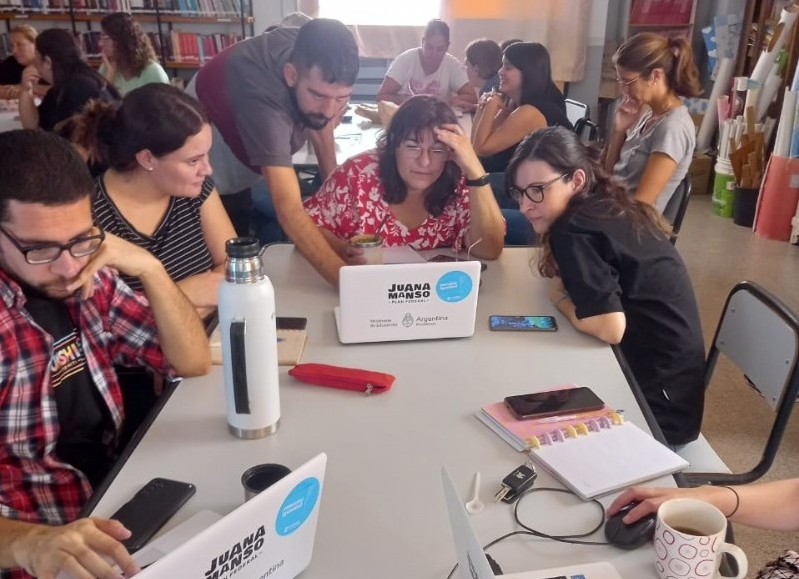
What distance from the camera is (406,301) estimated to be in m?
1.47

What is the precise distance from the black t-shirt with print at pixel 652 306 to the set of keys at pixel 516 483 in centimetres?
63

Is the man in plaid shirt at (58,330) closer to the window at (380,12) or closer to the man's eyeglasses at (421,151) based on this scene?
the man's eyeglasses at (421,151)

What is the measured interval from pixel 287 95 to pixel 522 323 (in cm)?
100

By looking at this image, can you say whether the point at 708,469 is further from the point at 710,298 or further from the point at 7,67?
the point at 7,67

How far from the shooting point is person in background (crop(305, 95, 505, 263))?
200cm

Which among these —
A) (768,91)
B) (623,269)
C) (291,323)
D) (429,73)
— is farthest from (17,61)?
(768,91)

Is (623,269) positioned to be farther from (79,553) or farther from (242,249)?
(79,553)

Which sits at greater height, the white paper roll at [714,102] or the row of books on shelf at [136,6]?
the row of books on shelf at [136,6]

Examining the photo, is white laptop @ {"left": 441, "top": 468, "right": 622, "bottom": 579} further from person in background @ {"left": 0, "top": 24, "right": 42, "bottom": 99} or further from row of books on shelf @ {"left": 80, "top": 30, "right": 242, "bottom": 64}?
row of books on shelf @ {"left": 80, "top": 30, "right": 242, "bottom": 64}

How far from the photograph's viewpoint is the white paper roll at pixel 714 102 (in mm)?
5391

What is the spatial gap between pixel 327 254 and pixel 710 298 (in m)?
2.44

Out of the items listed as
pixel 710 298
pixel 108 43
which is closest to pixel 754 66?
pixel 710 298

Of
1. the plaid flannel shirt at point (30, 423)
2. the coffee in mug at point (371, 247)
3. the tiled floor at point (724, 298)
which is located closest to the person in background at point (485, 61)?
the tiled floor at point (724, 298)

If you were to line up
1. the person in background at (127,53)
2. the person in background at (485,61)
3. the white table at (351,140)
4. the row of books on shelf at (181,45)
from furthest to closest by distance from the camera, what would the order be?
the row of books on shelf at (181,45), the person in background at (485,61), the person in background at (127,53), the white table at (351,140)
